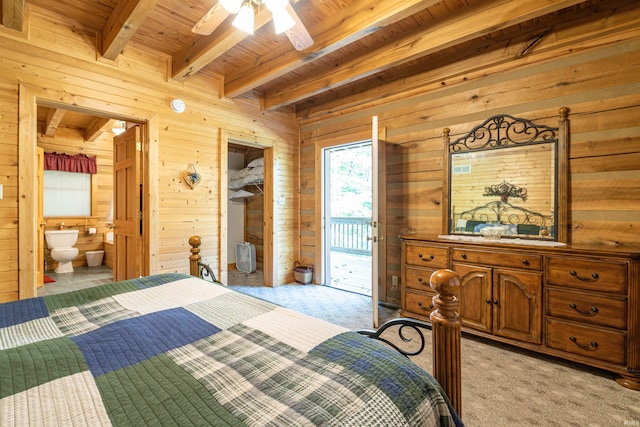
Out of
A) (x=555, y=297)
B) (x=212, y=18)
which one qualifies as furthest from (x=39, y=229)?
(x=555, y=297)

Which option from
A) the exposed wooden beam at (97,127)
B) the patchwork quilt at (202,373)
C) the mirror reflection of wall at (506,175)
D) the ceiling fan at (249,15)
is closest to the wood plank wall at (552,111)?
the mirror reflection of wall at (506,175)

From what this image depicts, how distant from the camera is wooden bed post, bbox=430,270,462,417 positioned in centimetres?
101

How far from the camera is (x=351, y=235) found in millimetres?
6891

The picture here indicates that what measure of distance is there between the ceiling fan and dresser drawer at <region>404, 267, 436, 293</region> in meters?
2.31

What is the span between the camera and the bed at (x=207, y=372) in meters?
0.71

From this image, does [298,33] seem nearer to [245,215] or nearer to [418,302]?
[418,302]

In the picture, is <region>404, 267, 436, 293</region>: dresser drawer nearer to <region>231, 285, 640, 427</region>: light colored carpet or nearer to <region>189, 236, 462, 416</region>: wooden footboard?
<region>231, 285, 640, 427</region>: light colored carpet

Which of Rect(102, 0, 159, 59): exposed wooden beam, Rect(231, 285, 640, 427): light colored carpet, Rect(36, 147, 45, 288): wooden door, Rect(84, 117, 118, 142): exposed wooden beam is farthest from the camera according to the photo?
Rect(84, 117, 118, 142): exposed wooden beam

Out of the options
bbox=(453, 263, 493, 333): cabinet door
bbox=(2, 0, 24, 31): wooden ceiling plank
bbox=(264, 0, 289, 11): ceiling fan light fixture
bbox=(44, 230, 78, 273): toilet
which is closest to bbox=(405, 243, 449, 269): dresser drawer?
bbox=(453, 263, 493, 333): cabinet door

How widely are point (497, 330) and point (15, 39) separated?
184 inches

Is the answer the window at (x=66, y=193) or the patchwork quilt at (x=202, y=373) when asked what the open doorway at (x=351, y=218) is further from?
the window at (x=66, y=193)

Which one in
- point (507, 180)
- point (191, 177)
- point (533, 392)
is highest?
point (191, 177)

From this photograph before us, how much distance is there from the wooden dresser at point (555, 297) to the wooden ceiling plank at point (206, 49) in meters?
2.41

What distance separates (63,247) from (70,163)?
5.31 ft
